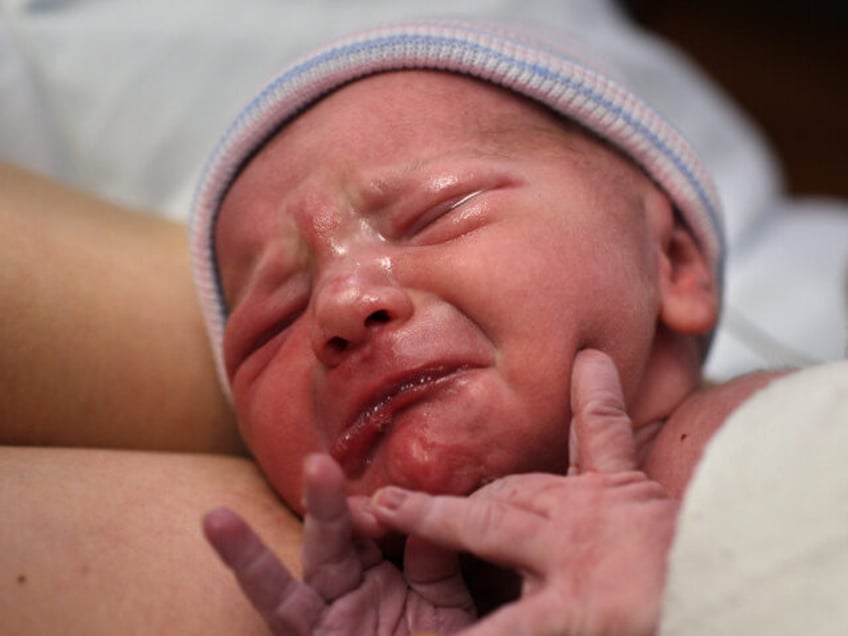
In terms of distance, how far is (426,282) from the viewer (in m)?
0.89

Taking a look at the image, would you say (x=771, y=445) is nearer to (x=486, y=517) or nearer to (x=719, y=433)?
(x=719, y=433)

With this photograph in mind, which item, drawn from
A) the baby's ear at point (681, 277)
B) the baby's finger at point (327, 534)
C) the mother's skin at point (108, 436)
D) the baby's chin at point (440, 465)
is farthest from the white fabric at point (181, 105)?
the baby's finger at point (327, 534)

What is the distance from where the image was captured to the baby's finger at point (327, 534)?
0.72 meters

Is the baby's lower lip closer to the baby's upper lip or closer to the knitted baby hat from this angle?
the baby's upper lip

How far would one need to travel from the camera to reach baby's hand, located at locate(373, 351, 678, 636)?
67cm

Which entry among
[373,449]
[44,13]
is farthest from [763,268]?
[44,13]

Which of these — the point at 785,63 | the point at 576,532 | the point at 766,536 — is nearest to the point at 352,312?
the point at 576,532

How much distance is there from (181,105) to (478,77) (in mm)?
704

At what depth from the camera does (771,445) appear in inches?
27.5

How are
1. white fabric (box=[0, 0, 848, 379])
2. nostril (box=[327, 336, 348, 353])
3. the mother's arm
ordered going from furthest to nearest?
white fabric (box=[0, 0, 848, 379]), the mother's arm, nostril (box=[327, 336, 348, 353])

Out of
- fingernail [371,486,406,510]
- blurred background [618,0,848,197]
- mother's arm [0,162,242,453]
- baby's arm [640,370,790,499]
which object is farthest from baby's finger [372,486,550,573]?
blurred background [618,0,848,197]

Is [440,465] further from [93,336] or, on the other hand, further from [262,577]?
[93,336]

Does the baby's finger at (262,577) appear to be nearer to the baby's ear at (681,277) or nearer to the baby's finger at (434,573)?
the baby's finger at (434,573)

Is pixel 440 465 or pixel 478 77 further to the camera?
pixel 478 77
